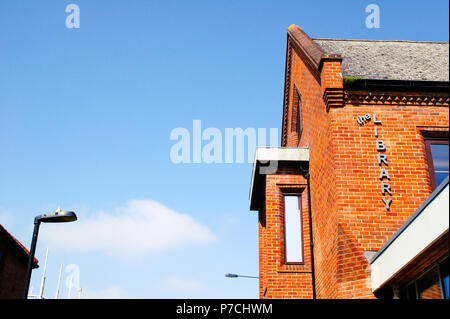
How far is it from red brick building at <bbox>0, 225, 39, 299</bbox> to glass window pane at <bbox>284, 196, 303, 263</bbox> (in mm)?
13455

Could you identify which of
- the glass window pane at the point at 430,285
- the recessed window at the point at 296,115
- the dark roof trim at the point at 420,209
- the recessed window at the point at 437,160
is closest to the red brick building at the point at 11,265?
the recessed window at the point at 296,115

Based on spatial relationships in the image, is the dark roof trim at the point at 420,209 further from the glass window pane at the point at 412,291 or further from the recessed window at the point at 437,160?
the recessed window at the point at 437,160

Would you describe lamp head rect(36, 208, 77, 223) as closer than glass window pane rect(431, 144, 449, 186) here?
Yes

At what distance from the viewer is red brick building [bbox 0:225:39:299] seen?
23297 millimetres

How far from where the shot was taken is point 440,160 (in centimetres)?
1271

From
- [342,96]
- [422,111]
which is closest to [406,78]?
[422,111]

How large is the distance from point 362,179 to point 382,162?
73 cm

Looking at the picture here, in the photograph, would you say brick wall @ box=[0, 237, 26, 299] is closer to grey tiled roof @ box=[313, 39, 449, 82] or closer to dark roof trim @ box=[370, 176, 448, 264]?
grey tiled roof @ box=[313, 39, 449, 82]

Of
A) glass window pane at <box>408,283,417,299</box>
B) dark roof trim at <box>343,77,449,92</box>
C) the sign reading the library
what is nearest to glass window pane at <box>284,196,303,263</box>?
the sign reading the library

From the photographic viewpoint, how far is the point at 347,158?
40.4ft

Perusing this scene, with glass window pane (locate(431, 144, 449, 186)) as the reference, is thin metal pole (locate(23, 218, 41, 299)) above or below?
below

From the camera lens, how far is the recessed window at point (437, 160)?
12.4 m
